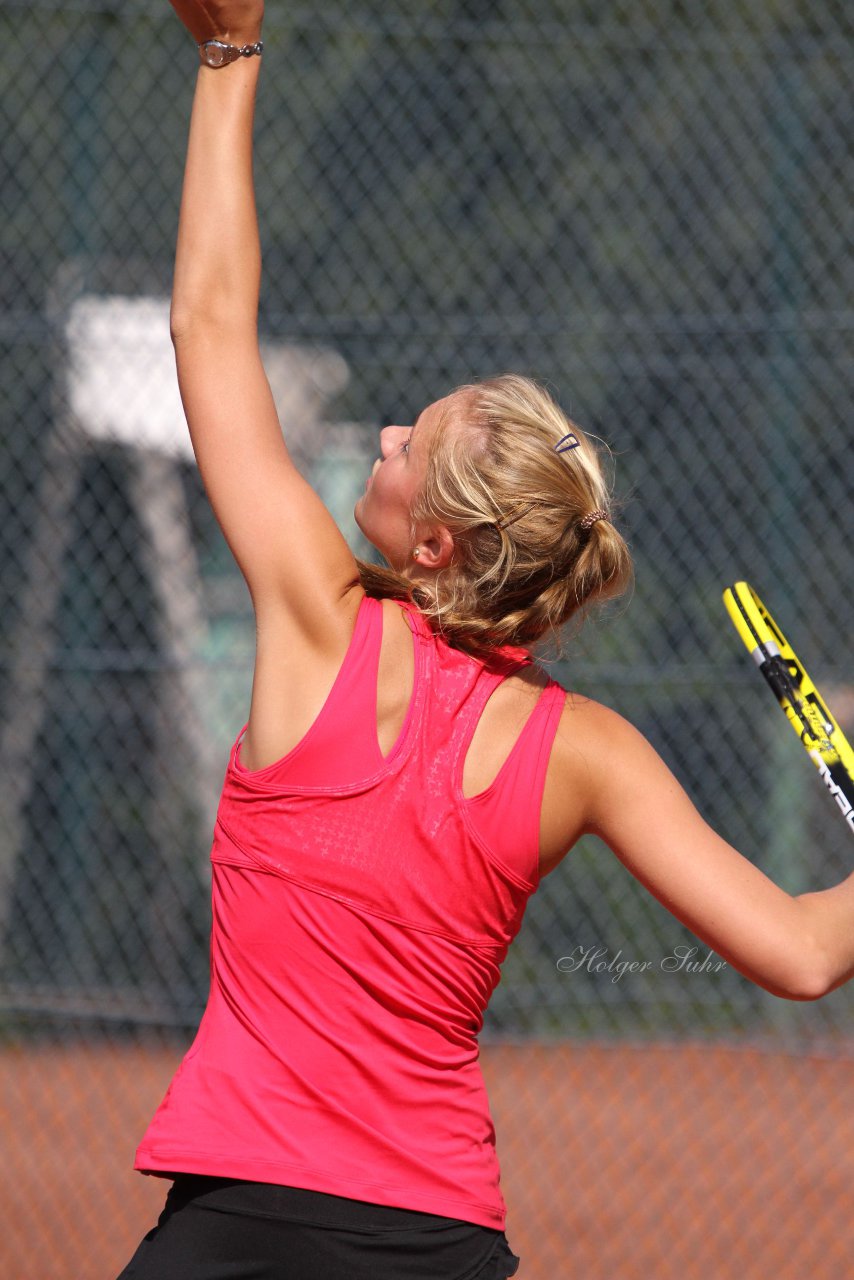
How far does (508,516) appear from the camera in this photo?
4.79 feet

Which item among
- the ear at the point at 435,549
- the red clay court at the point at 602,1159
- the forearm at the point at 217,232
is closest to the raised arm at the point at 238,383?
the forearm at the point at 217,232

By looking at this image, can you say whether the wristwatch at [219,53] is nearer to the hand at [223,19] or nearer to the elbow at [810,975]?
the hand at [223,19]

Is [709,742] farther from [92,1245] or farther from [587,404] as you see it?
[92,1245]

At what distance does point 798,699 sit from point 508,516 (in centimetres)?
56

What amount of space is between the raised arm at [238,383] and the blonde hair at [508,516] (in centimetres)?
13

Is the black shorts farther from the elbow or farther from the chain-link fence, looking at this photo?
the chain-link fence

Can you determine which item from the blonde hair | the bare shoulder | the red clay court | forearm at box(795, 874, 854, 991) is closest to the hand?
the blonde hair

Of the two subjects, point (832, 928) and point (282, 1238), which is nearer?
point (282, 1238)

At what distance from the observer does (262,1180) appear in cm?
133

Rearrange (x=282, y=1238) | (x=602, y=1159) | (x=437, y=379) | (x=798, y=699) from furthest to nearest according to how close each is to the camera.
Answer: (x=437, y=379), (x=602, y=1159), (x=798, y=699), (x=282, y=1238)

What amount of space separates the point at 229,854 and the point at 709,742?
4.33m

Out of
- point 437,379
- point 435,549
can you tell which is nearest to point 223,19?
point 435,549

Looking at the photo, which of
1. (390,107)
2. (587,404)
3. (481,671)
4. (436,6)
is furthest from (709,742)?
(481,671)

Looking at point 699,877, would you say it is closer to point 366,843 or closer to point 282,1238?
point 366,843
